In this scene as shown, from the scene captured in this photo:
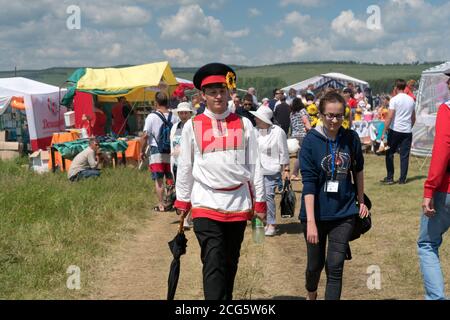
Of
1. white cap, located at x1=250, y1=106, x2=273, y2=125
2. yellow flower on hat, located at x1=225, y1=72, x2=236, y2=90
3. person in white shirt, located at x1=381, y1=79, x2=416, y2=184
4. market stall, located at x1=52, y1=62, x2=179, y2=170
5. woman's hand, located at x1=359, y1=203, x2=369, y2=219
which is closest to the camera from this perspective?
yellow flower on hat, located at x1=225, y1=72, x2=236, y2=90

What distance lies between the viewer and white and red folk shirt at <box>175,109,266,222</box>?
4340 millimetres

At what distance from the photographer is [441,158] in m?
4.32

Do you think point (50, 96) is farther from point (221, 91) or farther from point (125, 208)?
point (221, 91)

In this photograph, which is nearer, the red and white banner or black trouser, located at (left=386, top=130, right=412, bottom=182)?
black trouser, located at (left=386, top=130, right=412, bottom=182)

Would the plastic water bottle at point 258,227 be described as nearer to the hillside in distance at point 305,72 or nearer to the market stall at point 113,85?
the market stall at point 113,85

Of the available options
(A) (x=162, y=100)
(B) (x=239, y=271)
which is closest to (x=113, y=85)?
(A) (x=162, y=100)

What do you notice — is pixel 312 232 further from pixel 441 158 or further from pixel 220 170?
pixel 441 158

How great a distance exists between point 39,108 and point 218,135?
17884 millimetres

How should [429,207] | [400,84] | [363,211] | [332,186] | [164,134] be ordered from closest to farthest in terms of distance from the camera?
1. [429,207]
2. [332,186]
3. [363,211]
4. [164,134]
5. [400,84]

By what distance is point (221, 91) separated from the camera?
4414 millimetres

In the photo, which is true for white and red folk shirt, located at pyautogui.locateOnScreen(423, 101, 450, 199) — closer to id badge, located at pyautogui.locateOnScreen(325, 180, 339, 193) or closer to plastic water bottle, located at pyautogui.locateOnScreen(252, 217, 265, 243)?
id badge, located at pyautogui.locateOnScreen(325, 180, 339, 193)

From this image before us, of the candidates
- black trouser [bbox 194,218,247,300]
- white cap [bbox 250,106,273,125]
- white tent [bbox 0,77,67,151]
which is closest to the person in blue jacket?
black trouser [bbox 194,218,247,300]

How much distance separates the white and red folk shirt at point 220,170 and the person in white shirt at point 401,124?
826cm
